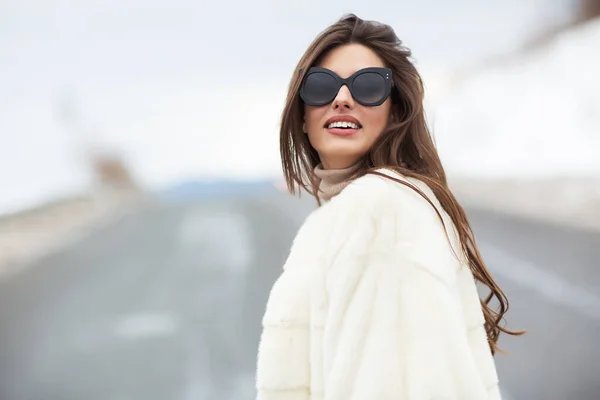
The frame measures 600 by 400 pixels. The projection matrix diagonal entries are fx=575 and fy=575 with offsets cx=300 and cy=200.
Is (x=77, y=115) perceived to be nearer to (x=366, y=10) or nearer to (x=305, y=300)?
(x=366, y=10)

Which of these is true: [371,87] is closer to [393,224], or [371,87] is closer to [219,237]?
[393,224]

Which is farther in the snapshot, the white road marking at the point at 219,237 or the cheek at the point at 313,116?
the white road marking at the point at 219,237

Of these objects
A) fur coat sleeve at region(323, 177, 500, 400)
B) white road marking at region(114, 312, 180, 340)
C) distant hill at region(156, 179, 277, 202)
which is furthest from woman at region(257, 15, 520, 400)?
white road marking at region(114, 312, 180, 340)

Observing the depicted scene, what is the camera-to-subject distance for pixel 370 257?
2.36 feet

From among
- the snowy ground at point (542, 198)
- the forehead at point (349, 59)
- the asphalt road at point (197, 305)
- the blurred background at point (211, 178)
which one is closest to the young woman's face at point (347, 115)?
the forehead at point (349, 59)

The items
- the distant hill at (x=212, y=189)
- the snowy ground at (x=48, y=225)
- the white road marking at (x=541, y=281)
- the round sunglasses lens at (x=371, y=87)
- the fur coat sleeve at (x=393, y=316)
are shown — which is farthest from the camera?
the white road marking at (x=541, y=281)

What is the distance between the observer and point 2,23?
7.16 ft

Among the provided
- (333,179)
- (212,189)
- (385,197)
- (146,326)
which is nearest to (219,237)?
(212,189)

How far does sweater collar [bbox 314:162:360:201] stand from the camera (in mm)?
938

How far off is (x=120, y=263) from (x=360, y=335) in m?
1.77

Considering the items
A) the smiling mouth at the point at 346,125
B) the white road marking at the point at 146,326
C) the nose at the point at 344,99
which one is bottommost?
the white road marking at the point at 146,326

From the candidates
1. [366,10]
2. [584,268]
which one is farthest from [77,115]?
[584,268]

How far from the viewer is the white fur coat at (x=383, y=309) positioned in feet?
2.24

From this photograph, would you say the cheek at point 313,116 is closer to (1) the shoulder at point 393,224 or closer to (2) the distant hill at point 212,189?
(1) the shoulder at point 393,224
